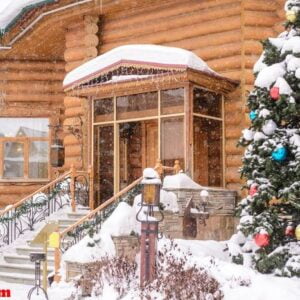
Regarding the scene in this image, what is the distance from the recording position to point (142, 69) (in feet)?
47.0

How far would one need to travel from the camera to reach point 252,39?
14703mm

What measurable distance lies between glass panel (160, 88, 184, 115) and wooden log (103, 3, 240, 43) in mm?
2211

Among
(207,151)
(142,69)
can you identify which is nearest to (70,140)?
(142,69)

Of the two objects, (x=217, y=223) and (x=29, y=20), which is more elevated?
(x=29, y=20)

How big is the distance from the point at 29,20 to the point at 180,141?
6443 mm

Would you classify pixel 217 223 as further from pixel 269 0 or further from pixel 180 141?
pixel 269 0

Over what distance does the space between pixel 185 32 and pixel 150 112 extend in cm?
236

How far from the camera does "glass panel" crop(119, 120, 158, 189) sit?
50.8 feet

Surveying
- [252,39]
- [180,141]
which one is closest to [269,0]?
[252,39]

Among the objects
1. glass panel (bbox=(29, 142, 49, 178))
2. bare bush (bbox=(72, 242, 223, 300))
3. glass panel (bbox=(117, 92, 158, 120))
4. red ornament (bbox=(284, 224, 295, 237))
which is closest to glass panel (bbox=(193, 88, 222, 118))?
glass panel (bbox=(117, 92, 158, 120))

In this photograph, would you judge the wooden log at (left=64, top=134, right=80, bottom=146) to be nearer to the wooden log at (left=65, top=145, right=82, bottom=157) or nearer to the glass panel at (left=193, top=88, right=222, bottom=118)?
the wooden log at (left=65, top=145, right=82, bottom=157)

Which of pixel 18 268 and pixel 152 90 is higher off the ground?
pixel 152 90

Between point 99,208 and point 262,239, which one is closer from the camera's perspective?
point 262,239

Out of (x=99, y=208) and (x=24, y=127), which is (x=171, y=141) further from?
(x=24, y=127)
